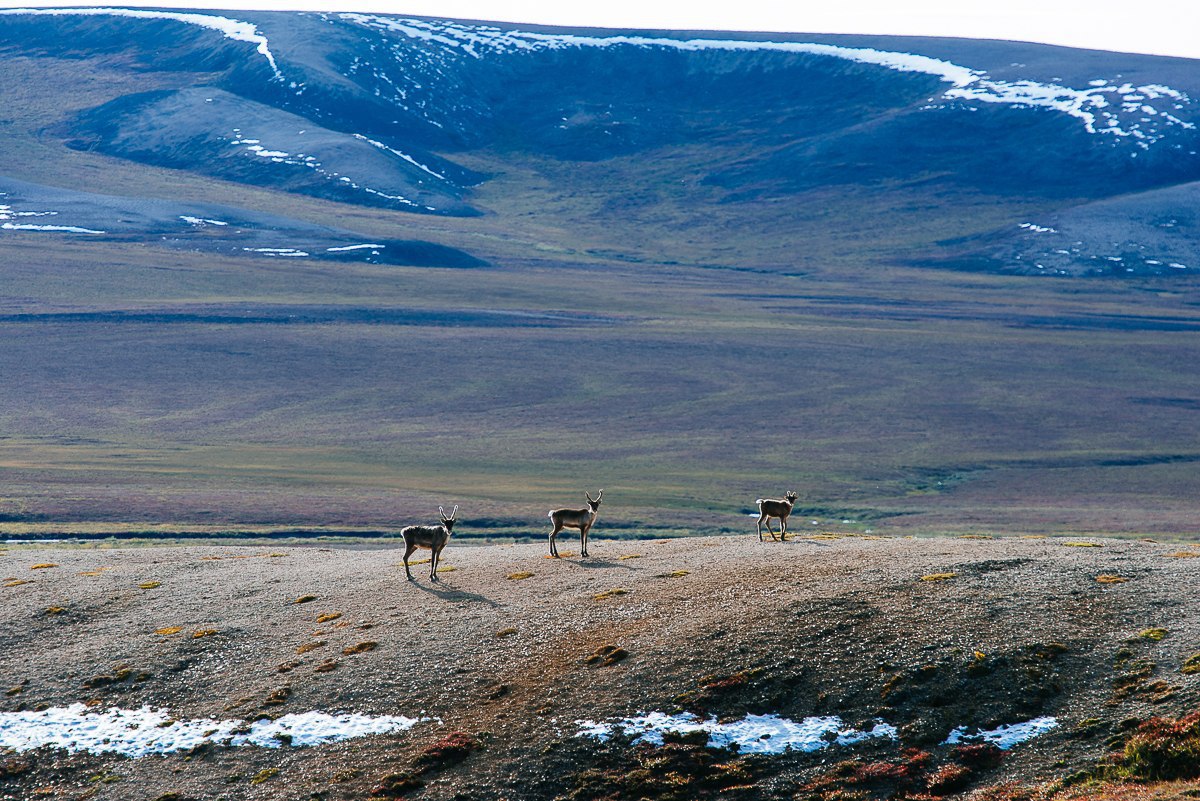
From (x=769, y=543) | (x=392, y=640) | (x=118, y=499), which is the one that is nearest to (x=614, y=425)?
(x=118, y=499)

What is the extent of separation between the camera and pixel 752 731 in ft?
79.6

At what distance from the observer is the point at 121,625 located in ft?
109

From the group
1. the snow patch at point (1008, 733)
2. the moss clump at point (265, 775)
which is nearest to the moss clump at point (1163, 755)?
the snow patch at point (1008, 733)

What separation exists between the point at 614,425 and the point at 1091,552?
315 feet

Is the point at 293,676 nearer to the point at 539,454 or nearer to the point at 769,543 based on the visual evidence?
the point at 769,543

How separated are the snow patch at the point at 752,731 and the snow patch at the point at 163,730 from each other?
4.49 m

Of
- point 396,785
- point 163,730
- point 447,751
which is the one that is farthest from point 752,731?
point 163,730

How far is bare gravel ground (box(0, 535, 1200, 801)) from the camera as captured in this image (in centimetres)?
2397

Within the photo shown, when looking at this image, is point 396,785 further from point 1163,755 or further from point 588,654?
point 1163,755

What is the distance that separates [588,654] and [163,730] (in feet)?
31.2

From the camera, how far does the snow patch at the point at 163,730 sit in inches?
1006

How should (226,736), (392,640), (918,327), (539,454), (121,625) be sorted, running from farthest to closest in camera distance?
(918,327) < (539,454) < (121,625) < (392,640) < (226,736)

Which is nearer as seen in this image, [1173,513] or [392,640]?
[392,640]

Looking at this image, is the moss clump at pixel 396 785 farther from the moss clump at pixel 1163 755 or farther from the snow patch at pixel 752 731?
the moss clump at pixel 1163 755
